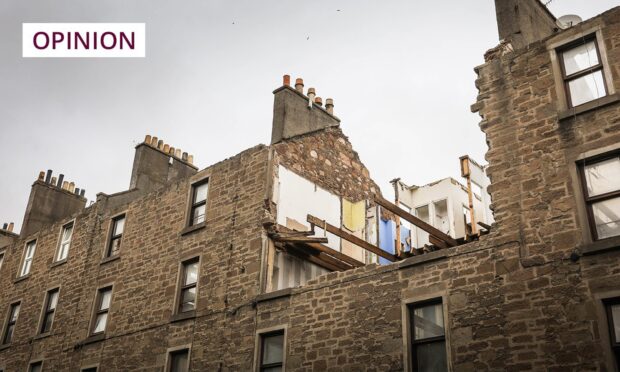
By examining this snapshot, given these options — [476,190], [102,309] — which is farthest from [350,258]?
[476,190]

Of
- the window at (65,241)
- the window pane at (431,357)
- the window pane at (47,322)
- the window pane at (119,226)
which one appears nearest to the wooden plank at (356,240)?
the window pane at (431,357)

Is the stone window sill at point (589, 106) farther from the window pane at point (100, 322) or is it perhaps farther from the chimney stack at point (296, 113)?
the window pane at point (100, 322)

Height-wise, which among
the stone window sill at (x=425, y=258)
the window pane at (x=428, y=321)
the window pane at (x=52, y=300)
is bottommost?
the window pane at (x=428, y=321)

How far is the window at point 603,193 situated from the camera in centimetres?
967

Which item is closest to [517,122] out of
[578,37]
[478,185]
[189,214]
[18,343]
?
[578,37]

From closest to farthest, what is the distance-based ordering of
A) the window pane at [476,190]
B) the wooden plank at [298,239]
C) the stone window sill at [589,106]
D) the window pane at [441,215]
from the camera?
the stone window sill at [589,106] < the wooden plank at [298,239] < the window pane at [441,215] < the window pane at [476,190]

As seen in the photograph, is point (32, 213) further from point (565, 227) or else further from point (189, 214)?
point (565, 227)

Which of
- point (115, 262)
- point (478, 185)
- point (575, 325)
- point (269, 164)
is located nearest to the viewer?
point (575, 325)

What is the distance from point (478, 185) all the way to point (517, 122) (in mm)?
11102

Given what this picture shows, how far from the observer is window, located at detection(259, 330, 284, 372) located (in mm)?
12766

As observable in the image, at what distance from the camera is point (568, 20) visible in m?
12.7

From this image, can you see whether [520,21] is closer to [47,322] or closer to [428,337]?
[428,337]

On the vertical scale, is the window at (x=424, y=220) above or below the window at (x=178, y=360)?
above

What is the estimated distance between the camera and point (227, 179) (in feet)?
53.0
